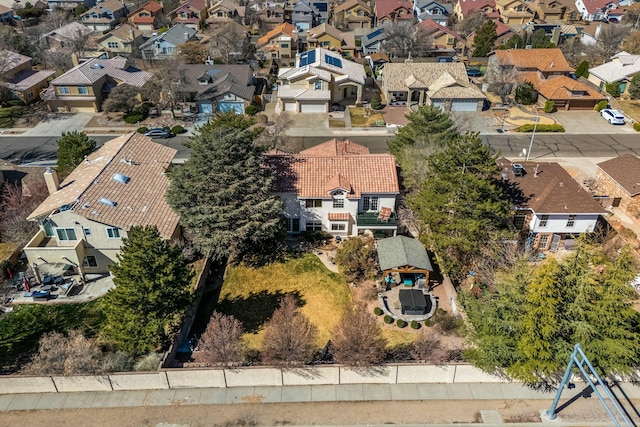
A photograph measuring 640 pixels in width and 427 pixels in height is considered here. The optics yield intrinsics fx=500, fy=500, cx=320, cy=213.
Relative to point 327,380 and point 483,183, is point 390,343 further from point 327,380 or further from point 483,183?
point 483,183

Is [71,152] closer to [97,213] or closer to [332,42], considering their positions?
[97,213]

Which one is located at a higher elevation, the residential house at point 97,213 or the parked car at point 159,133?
the residential house at point 97,213

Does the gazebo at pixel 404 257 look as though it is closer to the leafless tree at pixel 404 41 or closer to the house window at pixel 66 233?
the house window at pixel 66 233

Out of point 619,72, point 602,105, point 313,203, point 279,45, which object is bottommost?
point 602,105

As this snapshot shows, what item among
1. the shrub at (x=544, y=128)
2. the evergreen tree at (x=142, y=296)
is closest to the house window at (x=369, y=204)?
the evergreen tree at (x=142, y=296)

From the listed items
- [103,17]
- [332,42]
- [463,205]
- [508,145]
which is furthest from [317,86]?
[103,17]

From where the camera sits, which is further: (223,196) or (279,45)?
(279,45)

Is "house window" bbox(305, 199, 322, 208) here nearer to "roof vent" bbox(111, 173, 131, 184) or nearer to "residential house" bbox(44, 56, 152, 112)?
"roof vent" bbox(111, 173, 131, 184)
